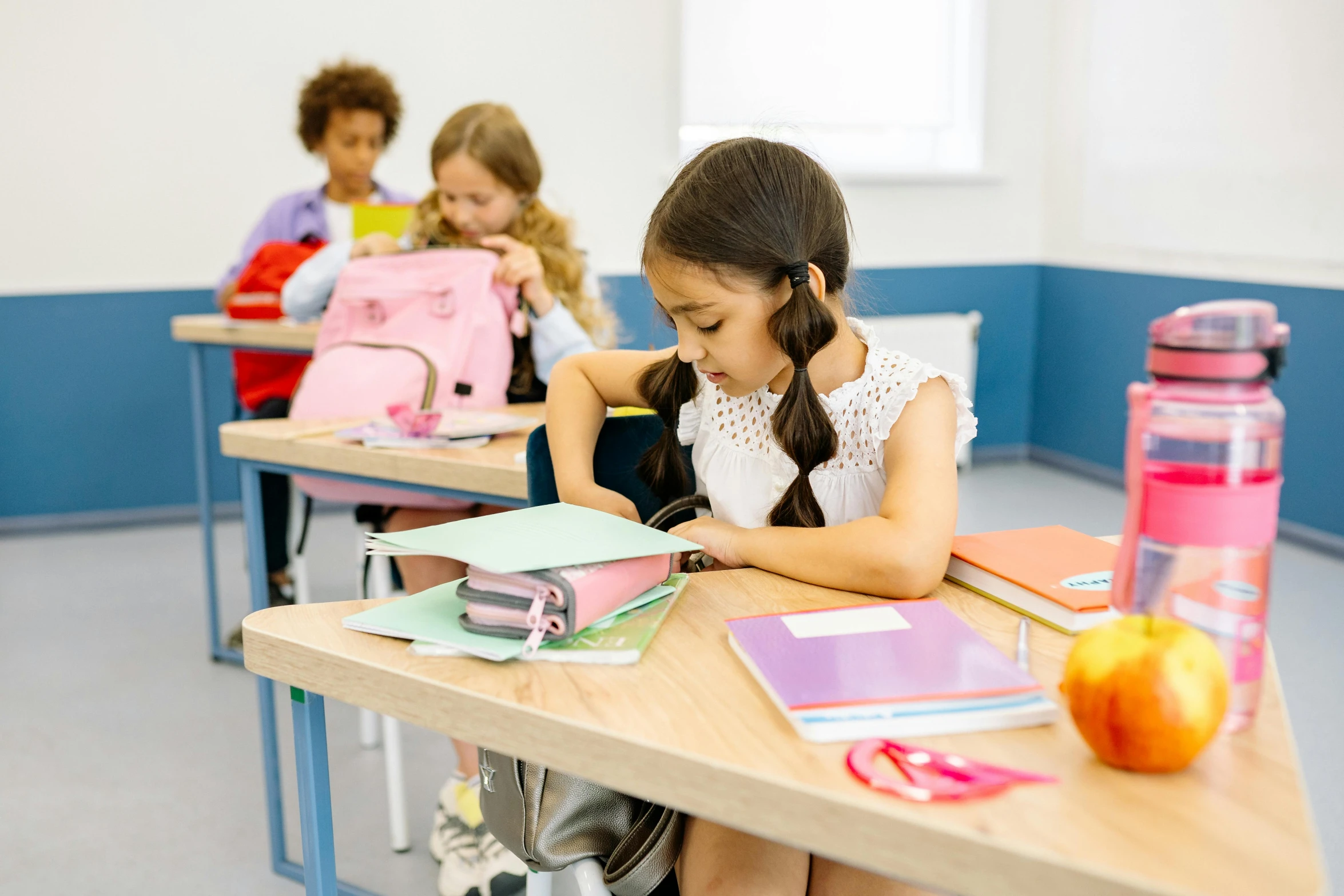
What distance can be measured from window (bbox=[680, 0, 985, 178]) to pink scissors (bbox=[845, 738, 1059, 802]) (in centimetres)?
350

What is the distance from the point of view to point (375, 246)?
2209mm

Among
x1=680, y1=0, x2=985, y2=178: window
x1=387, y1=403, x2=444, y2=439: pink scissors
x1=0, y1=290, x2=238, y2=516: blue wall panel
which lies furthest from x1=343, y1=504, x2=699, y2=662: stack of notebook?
Answer: x1=680, y1=0, x2=985, y2=178: window

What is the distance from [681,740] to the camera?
28.3 inches

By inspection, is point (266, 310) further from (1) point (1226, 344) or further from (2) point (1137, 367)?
(2) point (1137, 367)

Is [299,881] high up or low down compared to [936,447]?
down

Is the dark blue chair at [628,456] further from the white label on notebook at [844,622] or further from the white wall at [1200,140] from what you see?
the white wall at [1200,140]

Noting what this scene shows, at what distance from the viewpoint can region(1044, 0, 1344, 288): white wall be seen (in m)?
3.23

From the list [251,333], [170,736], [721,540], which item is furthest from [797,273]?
[251,333]

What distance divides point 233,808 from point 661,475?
1.08m

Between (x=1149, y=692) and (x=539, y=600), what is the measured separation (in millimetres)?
420

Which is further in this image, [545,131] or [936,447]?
[545,131]

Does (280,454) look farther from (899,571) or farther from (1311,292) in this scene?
(1311,292)

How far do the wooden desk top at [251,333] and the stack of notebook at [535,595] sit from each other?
168 cm

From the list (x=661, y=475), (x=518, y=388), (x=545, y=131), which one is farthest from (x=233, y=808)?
(x=545, y=131)
